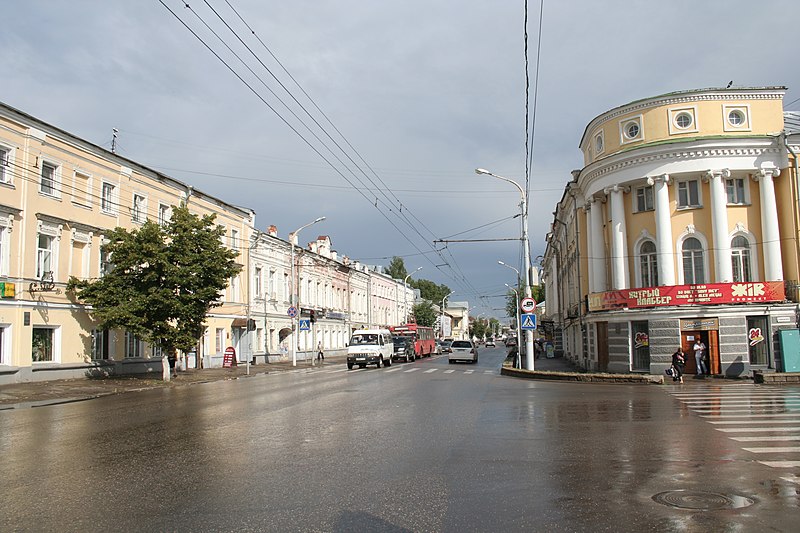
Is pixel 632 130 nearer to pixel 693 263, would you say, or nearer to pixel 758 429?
pixel 693 263

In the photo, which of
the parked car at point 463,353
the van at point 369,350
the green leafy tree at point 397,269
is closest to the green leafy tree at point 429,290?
the green leafy tree at point 397,269

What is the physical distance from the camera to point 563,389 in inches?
872

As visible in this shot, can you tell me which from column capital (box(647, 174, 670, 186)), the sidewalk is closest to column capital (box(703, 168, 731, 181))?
column capital (box(647, 174, 670, 186))

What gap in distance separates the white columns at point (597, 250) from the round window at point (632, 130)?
4092 mm

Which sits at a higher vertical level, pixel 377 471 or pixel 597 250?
pixel 597 250

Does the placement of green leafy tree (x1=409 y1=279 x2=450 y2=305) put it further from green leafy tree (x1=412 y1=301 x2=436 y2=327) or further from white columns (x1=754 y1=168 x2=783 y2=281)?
white columns (x1=754 y1=168 x2=783 y2=281)

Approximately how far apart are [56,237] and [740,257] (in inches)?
1214

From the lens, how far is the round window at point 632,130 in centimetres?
3094

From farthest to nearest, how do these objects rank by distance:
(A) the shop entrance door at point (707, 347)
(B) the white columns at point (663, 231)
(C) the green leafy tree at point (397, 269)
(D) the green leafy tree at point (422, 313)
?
(C) the green leafy tree at point (397, 269), (D) the green leafy tree at point (422, 313), (B) the white columns at point (663, 231), (A) the shop entrance door at point (707, 347)

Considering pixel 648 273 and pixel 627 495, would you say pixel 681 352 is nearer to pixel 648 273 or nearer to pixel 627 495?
pixel 648 273

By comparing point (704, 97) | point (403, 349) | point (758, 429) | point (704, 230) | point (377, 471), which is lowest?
point (758, 429)

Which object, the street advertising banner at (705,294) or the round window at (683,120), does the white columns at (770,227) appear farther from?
the round window at (683,120)

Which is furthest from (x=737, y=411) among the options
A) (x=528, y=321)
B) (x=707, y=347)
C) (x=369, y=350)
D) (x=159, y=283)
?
(x=369, y=350)

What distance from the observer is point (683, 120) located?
1172 inches
